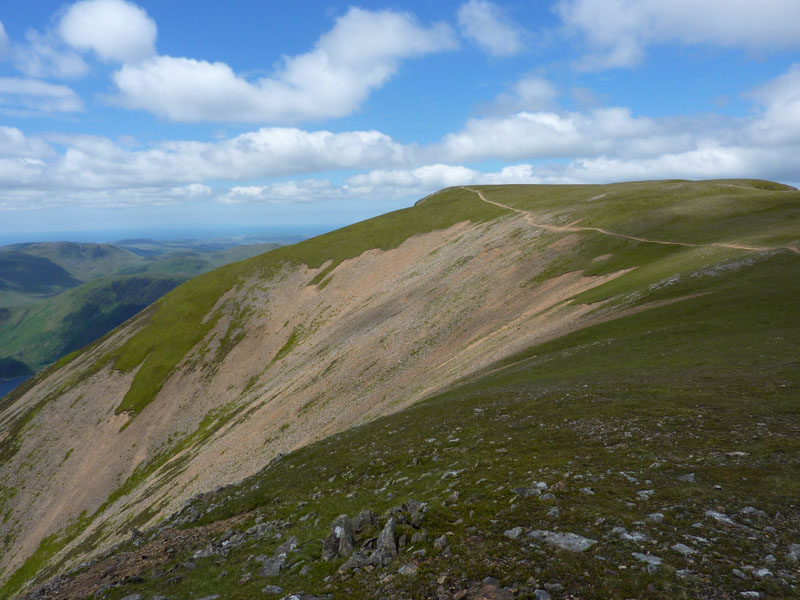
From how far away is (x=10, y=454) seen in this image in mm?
86562

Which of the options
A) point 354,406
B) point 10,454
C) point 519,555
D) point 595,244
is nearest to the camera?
point 519,555

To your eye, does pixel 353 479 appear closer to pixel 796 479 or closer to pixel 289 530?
pixel 289 530

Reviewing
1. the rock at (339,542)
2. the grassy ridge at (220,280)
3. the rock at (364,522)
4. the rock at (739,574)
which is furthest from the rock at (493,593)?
the grassy ridge at (220,280)

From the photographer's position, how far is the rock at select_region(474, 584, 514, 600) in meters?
9.39

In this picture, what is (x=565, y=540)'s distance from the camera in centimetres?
1111

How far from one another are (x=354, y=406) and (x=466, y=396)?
2124cm

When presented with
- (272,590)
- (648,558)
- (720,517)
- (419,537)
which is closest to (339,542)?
(272,590)

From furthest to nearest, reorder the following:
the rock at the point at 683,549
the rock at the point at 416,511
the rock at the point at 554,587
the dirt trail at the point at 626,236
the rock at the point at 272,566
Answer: the dirt trail at the point at 626,236 → the rock at the point at 272,566 → the rock at the point at 416,511 → the rock at the point at 683,549 → the rock at the point at 554,587

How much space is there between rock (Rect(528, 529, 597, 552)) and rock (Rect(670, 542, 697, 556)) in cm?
180

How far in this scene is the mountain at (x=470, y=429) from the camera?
11398 mm

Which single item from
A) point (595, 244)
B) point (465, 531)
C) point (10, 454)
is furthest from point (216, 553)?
point (10, 454)

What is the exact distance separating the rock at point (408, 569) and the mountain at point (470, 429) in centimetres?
21

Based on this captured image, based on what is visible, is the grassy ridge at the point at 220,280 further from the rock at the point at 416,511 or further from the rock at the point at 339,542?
the rock at the point at 416,511

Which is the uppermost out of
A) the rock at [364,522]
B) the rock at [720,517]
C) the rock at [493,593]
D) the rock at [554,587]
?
the rock at [720,517]
